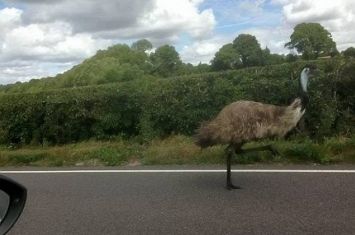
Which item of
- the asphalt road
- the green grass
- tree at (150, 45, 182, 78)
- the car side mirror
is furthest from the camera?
tree at (150, 45, 182, 78)

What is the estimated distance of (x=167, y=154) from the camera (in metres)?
9.38

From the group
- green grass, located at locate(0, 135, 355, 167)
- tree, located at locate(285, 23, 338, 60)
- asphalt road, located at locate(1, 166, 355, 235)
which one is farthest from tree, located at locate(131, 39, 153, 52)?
asphalt road, located at locate(1, 166, 355, 235)

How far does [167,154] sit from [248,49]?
5.99 meters

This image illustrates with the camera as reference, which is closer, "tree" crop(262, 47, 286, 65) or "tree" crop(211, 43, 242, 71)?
"tree" crop(211, 43, 242, 71)

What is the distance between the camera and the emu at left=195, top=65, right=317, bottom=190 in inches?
272

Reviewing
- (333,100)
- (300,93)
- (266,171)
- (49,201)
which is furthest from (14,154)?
(333,100)

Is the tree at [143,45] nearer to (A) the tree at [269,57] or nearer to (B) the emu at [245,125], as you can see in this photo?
(A) the tree at [269,57]

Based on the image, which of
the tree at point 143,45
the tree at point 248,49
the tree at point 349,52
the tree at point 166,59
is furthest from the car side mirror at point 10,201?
the tree at point 143,45

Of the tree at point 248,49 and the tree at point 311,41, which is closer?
the tree at point 311,41

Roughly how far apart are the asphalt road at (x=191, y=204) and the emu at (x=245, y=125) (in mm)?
665

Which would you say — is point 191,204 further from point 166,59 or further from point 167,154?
point 166,59

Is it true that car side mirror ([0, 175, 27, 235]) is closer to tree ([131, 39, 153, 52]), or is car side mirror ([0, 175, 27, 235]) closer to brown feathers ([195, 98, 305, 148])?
brown feathers ([195, 98, 305, 148])

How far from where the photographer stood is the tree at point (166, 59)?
1668cm

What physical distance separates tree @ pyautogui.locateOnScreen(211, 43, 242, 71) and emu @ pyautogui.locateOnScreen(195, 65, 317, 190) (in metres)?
6.53
